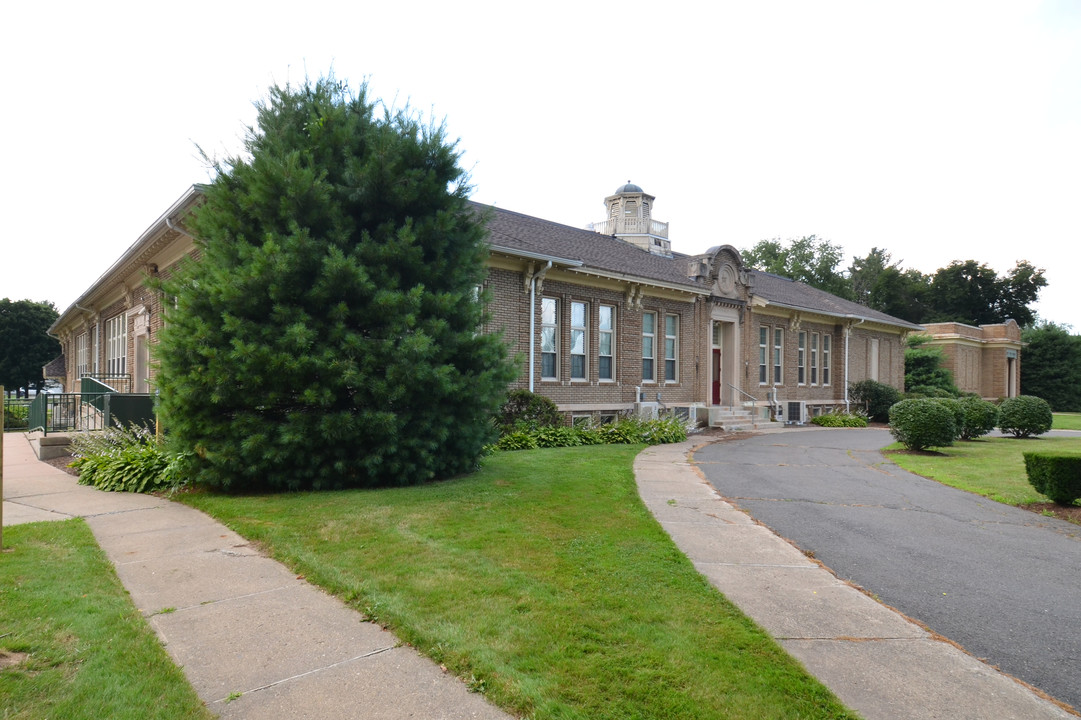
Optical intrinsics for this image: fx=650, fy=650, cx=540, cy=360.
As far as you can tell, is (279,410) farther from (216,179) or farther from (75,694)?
(75,694)

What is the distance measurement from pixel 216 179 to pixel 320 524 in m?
5.01

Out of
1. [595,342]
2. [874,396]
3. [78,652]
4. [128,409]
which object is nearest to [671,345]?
[595,342]

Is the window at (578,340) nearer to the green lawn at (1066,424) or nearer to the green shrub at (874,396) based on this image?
the green shrub at (874,396)

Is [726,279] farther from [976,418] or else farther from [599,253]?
[976,418]

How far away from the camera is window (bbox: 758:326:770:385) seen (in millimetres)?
24984

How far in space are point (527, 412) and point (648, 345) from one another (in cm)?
630

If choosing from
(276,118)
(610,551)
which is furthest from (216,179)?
(610,551)

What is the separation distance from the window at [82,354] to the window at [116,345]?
5116mm

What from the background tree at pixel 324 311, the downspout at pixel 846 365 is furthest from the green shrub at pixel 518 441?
the downspout at pixel 846 365

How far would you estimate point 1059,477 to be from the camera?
8836 millimetres

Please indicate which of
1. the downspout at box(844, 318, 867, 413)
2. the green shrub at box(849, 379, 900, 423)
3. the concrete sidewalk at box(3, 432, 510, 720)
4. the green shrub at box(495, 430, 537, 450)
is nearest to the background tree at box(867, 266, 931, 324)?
the green shrub at box(849, 379, 900, 423)

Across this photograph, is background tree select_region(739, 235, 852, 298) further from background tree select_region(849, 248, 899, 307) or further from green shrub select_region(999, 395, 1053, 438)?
green shrub select_region(999, 395, 1053, 438)

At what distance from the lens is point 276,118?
8.78 metres

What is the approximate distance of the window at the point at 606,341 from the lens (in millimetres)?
18438
